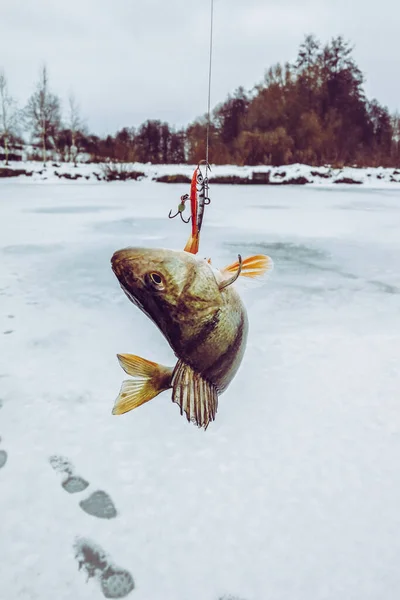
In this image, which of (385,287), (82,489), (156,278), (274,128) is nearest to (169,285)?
(156,278)

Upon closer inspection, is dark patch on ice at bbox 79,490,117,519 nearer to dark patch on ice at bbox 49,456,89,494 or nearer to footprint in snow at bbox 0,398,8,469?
dark patch on ice at bbox 49,456,89,494

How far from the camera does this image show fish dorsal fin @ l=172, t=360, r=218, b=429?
1.14 m

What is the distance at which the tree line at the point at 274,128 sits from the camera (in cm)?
2923

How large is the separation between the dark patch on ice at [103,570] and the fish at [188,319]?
649 millimetres

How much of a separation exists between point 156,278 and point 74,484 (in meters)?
1.17

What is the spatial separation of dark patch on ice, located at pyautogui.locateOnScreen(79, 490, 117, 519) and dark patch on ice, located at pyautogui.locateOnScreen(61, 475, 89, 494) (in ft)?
0.21

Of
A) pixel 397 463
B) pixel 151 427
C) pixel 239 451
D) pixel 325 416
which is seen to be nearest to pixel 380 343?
pixel 325 416

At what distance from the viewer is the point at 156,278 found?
3.48ft

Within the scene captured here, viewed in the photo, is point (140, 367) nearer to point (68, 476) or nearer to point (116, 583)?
point (116, 583)

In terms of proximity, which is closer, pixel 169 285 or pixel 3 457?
pixel 169 285

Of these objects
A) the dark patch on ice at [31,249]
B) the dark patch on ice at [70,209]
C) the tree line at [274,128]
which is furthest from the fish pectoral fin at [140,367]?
the tree line at [274,128]

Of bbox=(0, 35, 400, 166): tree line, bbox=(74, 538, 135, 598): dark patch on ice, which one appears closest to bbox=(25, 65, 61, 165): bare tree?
bbox=(0, 35, 400, 166): tree line

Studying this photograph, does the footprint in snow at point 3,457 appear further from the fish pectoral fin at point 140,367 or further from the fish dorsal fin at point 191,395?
the fish dorsal fin at point 191,395

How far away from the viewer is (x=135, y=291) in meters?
1.06
